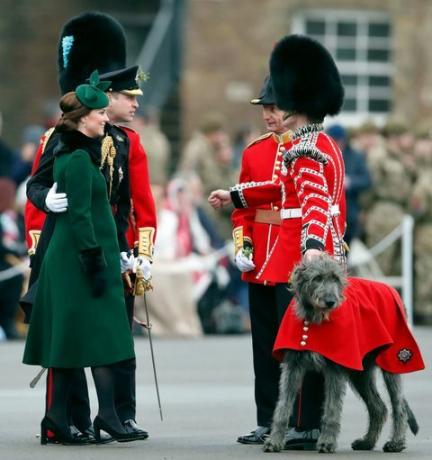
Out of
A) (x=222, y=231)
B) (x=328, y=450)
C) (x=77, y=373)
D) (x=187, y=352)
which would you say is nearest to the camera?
(x=328, y=450)

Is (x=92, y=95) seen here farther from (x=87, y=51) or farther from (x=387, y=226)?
(x=387, y=226)

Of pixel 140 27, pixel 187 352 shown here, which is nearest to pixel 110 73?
pixel 187 352

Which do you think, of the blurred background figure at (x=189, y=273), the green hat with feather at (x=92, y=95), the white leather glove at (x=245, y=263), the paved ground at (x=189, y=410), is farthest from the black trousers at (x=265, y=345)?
the blurred background figure at (x=189, y=273)

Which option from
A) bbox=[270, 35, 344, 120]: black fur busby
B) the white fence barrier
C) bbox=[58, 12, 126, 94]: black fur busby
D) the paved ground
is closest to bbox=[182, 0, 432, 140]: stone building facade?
the white fence barrier

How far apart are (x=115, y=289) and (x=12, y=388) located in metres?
3.82

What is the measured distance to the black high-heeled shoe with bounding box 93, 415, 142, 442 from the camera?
1003cm

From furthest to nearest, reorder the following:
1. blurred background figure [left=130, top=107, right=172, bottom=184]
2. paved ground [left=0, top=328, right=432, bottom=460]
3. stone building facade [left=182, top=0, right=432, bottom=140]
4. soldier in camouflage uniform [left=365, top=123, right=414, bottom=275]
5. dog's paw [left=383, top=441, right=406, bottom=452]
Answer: stone building facade [left=182, top=0, right=432, bottom=140], blurred background figure [left=130, top=107, right=172, bottom=184], soldier in camouflage uniform [left=365, top=123, right=414, bottom=275], dog's paw [left=383, top=441, right=406, bottom=452], paved ground [left=0, top=328, right=432, bottom=460]

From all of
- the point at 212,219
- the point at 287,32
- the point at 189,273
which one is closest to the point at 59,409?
the point at 189,273

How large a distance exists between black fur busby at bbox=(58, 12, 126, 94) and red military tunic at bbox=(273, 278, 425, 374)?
209 cm

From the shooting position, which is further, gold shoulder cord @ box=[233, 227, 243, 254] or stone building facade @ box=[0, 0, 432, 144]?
stone building facade @ box=[0, 0, 432, 144]

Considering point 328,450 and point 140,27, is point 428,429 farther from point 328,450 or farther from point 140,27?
point 140,27

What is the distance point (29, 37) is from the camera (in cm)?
2850

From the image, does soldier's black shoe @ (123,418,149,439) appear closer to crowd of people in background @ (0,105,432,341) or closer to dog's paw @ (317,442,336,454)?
dog's paw @ (317,442,336,454)

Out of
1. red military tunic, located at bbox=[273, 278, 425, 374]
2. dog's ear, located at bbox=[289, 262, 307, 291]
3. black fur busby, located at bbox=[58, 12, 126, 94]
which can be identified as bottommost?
red military tunic, located at bbox=[273, 278, 425, 374]
